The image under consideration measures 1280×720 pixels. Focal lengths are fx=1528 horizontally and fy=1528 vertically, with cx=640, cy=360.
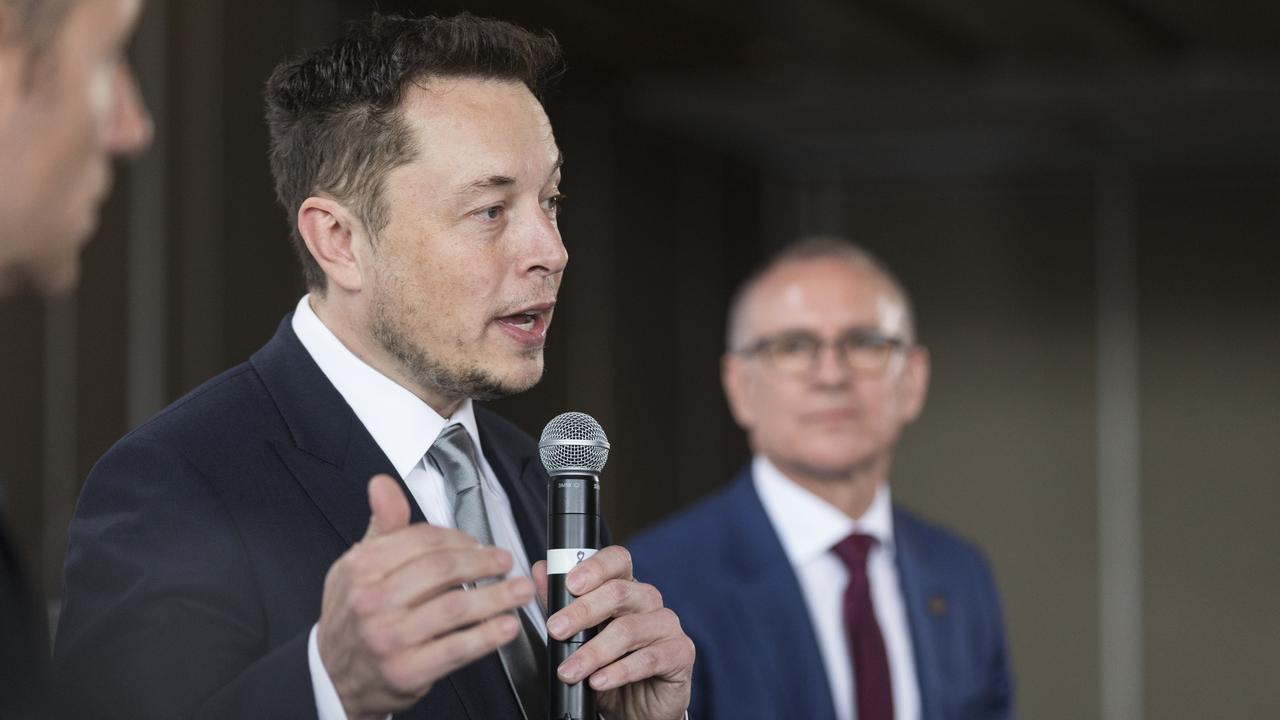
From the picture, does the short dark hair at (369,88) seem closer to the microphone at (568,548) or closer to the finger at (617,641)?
the microphone at (568,548)

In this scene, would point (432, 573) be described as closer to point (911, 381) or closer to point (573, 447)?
point (573, 447)

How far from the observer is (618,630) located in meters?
1.52

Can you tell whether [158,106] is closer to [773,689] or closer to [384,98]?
[773,689]

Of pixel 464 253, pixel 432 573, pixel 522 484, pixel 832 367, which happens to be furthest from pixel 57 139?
pixel 832 367

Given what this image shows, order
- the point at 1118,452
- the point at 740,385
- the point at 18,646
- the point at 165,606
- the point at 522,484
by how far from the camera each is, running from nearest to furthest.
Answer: the point at 18,646 → the point at 165,606 → the point at 522,484 → the point at 740,385 → the point at 1118,452

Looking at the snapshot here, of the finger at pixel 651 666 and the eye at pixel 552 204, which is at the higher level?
the eye at pixel 552 204

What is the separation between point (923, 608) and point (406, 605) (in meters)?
2.07

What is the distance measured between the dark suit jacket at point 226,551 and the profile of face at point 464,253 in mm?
118

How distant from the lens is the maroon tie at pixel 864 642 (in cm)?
296

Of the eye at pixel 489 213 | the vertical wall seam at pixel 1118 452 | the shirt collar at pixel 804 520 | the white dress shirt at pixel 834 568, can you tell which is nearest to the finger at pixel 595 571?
the eye at pixel 489 213

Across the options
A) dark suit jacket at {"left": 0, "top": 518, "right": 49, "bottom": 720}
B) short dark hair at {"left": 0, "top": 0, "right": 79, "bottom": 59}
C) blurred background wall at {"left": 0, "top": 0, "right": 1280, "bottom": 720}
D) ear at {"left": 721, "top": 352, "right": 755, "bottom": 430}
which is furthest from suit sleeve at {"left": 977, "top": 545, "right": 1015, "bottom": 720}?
blurred background wall at {"left": 0, "top": 0, "right": 1280, "bottom": 720}

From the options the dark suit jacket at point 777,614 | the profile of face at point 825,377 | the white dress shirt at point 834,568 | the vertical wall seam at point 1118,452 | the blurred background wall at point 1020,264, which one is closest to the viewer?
the dark suit jacket at point 777,614

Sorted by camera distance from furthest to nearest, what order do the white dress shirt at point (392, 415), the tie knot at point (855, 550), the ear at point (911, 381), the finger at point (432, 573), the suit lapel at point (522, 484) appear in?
the ear at point (911, 381) < the tie knot at point (855, 550) < the suit lapel at point (522, 484) < the white dress shirt at point (392, 415) < the finger at point (432, 573)

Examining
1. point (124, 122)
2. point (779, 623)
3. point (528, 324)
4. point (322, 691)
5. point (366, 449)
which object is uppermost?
point (124, 122)
